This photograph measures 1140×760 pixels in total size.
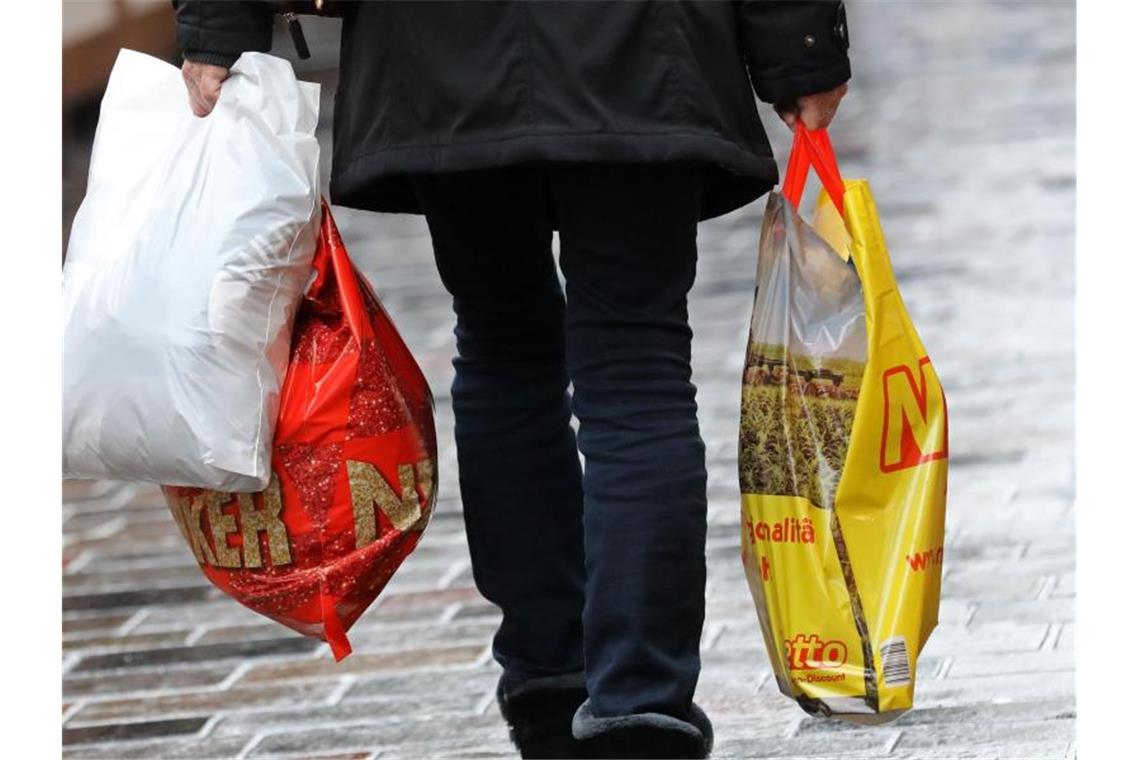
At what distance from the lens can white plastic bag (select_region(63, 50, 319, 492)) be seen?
3195 mm

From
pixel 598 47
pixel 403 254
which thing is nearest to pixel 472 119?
pixel 598 47

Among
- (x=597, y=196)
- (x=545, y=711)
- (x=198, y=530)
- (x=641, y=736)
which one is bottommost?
(x=545, y=711)

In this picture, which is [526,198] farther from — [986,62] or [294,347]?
[986,62]

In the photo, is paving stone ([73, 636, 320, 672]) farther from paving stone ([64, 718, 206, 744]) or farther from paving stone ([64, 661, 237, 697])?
paving stone ([64, 718, 206, 744])

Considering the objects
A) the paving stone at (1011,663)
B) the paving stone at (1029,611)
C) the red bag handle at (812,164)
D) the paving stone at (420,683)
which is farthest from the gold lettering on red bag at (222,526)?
the paving stone at (1029,611)

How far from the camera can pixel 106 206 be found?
133 inches

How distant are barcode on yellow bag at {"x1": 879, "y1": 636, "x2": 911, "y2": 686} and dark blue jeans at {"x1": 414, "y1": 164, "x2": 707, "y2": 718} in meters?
0.27

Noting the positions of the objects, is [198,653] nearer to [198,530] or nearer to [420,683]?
[420,683]

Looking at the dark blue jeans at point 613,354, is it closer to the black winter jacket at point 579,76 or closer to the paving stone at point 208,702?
the black winter jacket at point 579,76

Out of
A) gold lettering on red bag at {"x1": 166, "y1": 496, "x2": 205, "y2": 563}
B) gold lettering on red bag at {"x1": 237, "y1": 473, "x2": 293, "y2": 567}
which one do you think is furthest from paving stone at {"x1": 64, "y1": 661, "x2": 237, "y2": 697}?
gold lettering on red bag at {"x1": 237, "y1": 473, "x2": 293, "y2": 567}

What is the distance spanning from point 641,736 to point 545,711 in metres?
0.34

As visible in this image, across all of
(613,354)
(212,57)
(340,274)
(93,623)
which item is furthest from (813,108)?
(93,623)

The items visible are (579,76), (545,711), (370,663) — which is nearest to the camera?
(579,76)

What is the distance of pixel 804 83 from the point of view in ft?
10.0
